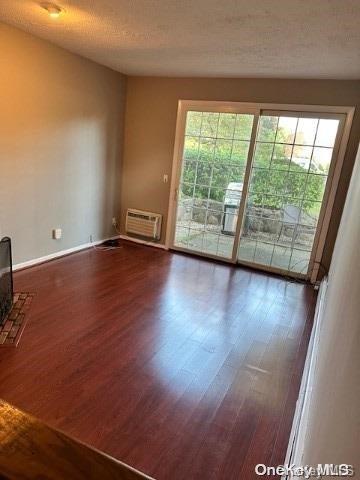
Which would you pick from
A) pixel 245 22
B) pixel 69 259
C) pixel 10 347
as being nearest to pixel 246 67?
pixel 245 22

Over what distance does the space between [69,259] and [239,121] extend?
2.94m

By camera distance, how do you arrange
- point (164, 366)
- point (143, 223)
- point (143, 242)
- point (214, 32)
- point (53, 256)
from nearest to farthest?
1. point (164, 366)
2. point (214, 32)
3. point (53, 256)
4. point (143, 223)
5. point (143, 242)

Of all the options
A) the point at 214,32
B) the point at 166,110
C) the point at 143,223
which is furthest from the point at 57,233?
the point at 214,32

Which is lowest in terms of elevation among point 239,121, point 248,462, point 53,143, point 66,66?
point 248,462

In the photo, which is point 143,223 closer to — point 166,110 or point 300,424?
point 166,110

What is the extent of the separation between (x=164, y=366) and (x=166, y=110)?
3.70m

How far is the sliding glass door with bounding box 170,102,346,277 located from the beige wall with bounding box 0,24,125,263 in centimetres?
114

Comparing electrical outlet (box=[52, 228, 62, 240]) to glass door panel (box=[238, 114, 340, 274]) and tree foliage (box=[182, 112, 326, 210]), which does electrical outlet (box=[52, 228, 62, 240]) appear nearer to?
tree foliage (box=[182, 112, 326, 210])

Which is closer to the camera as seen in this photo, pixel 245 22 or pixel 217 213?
pixel 245 22

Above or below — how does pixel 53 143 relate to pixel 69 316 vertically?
above

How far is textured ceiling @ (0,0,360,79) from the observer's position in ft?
7.22

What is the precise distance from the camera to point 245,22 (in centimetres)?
240

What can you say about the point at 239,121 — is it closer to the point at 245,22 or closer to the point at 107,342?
the point at 245,22

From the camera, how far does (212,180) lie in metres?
4.60
